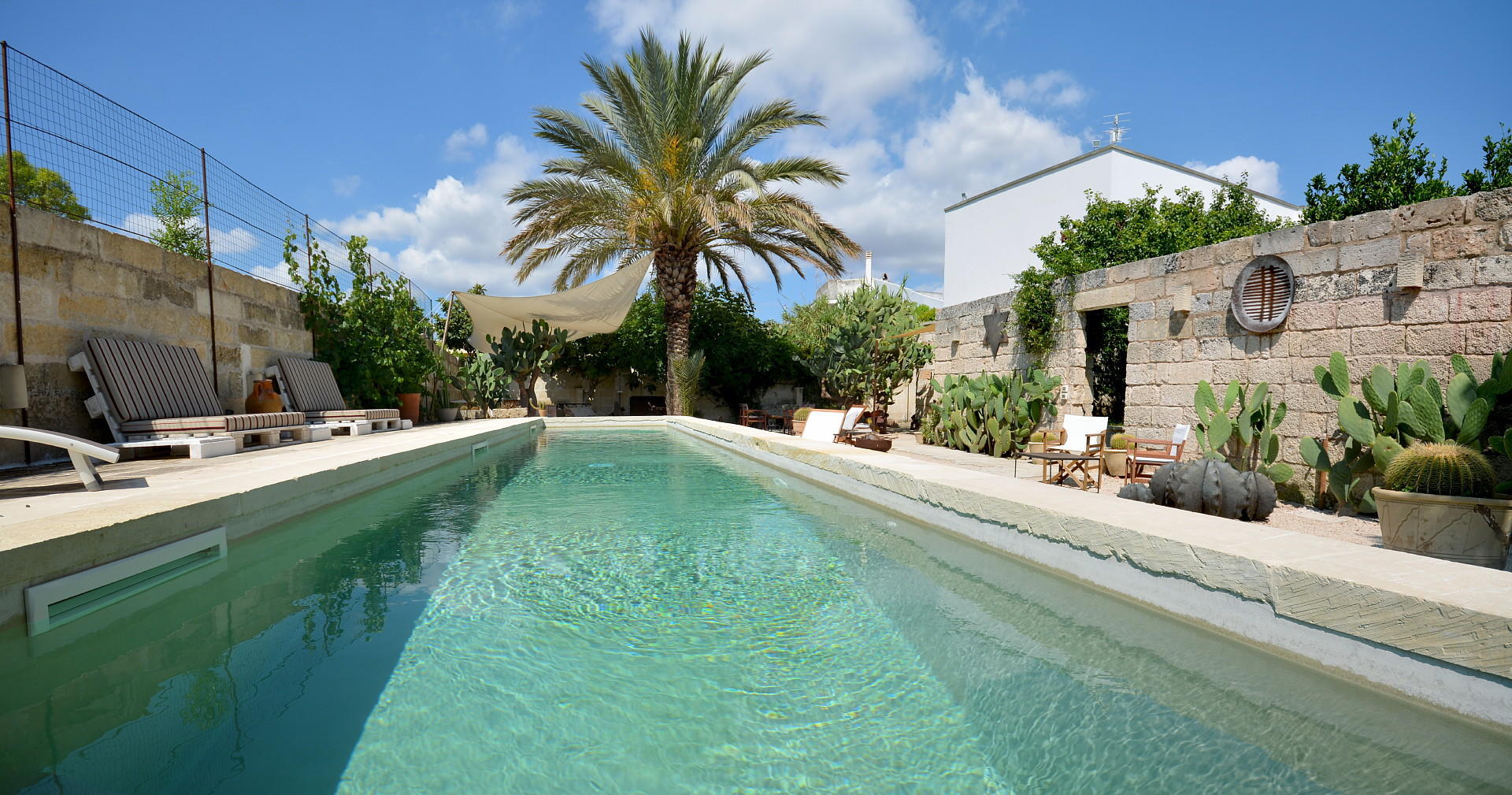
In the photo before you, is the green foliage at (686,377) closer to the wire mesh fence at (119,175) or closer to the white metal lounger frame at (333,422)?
the white metal lounger frame at (333,422)

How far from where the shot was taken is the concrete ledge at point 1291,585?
172cm

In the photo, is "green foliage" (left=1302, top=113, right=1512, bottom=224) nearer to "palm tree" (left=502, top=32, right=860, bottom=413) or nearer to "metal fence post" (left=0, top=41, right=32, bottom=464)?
"palm tree" (left=502, top=32, right=860, bottom=413)

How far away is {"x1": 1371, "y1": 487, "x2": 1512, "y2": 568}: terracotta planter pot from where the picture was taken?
332cm

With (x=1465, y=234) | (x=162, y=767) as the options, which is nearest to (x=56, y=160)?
(x=162, y=767)

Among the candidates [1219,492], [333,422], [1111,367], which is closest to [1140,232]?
[1111,367]

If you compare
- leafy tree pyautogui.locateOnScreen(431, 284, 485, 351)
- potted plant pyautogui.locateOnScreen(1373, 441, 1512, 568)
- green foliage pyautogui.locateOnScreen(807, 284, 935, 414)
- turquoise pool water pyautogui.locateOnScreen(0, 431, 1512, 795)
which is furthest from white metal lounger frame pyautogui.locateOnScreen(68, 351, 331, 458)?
leafy tree pyautogui.locateOnScreen(431, 284, 485, 351)

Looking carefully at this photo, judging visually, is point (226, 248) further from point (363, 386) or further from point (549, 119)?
point (549, 119)

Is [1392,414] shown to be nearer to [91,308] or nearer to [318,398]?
[91,308]

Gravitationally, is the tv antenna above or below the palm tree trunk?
above

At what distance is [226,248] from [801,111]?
9.64 m

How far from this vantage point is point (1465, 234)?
14.8ft

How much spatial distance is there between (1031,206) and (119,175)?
25.2 meters

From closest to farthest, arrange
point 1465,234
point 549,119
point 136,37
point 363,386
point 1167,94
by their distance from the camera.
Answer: point 1465,234 → point 136,37 → point 363,386 → point 549,119 → point 1167,94

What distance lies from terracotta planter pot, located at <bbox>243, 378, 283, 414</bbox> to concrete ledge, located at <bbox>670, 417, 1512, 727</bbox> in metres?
7.46
